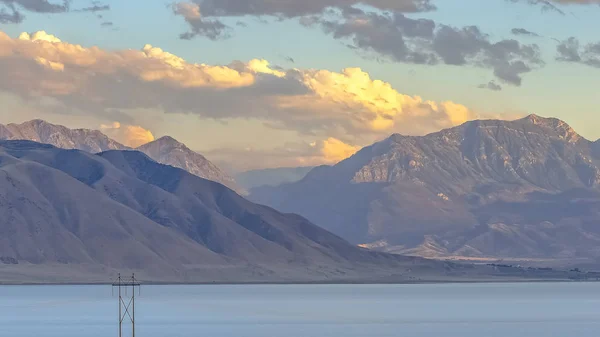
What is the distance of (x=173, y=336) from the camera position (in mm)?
163500

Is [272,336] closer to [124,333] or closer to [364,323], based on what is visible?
[124,333]

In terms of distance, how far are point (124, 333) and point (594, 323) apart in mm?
73429

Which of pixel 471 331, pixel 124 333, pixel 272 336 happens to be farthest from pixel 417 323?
pixel 124 333

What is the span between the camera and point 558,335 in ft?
550

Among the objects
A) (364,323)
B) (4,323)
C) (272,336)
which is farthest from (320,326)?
(4,323)

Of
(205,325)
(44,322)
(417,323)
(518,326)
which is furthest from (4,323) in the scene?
(518,326)

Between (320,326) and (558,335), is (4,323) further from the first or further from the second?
(558,335)

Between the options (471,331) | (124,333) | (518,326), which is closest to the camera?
(124,333)

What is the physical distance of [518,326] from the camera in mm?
187875

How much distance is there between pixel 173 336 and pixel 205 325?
84.1 feet

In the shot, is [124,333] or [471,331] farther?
[471,331]

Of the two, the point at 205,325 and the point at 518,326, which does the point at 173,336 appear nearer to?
the point at 205,325

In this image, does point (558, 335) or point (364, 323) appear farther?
point (364, 323)

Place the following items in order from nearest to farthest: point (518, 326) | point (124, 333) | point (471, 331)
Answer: point (124, 333)
point (471, 331)
point (518, 326)
